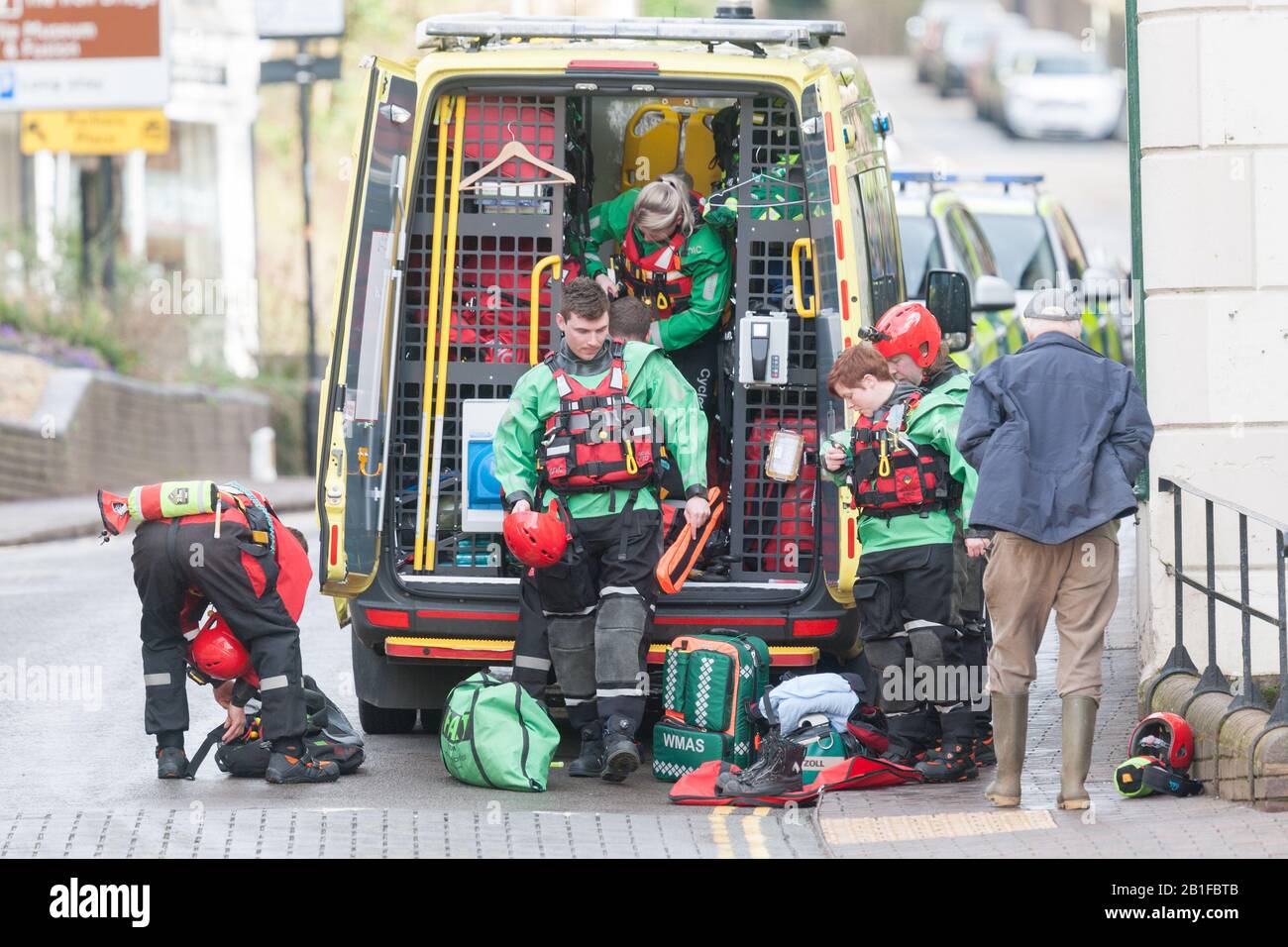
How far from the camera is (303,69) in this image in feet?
77.2

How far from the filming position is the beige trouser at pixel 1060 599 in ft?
25.5

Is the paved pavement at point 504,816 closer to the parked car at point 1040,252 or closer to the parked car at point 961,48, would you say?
the parked car at point 1040,252

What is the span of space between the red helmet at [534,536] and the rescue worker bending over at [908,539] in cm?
104

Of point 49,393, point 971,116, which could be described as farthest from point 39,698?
point 971,116

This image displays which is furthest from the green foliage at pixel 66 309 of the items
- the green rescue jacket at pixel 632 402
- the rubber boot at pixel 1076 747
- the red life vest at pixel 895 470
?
the rubber boot at pixel 1076 747

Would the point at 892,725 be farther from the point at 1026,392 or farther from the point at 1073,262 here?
the point at 1073,262

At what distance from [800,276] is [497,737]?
2182mm

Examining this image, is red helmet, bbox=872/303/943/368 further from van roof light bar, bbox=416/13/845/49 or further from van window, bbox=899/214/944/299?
van window, bbox=899/214/944/299

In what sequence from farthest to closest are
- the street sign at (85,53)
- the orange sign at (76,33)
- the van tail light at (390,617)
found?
1. the orange sign at (76,33)
2. the street sign at (85,53)
3. the van tail light at (390,617)

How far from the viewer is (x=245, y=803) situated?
27.0 feet

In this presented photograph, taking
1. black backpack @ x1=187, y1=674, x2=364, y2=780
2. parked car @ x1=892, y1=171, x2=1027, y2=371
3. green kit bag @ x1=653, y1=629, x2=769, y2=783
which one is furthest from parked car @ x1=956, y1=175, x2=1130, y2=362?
black backpack @ x1=187, y1=674, x2=364, y2=780

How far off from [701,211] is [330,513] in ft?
6.98

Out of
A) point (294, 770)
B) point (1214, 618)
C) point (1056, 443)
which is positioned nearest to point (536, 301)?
point (294, 770)

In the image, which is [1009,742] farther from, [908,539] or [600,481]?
[600,481]
